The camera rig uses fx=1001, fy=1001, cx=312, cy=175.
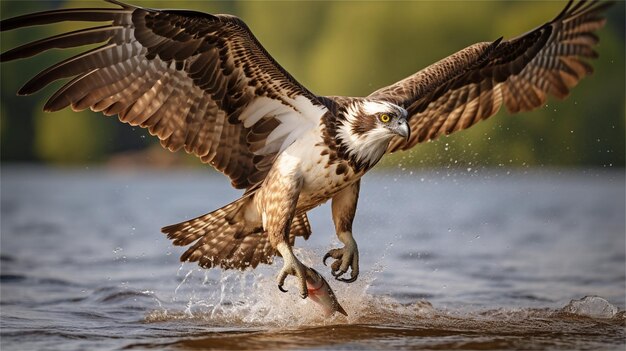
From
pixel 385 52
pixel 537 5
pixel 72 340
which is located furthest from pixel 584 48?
pixel 537 5

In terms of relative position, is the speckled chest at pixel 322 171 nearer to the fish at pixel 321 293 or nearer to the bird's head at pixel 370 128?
the bird's head at pixel 370 128

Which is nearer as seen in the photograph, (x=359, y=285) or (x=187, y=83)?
(x=187, y=83)

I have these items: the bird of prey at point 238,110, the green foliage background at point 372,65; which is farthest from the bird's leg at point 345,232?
the green foliage background at point 372,65

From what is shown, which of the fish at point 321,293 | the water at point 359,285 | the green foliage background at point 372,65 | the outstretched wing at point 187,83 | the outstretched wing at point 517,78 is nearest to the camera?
the outstretched wing at point 187,83

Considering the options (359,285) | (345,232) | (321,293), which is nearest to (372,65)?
(359,285)

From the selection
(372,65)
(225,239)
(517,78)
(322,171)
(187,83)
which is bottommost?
(225,239)

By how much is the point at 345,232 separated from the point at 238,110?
1375 millimetres

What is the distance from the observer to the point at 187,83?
25.2 feet

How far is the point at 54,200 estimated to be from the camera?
26.6 m

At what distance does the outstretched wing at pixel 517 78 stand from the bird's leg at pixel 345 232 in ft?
3.15

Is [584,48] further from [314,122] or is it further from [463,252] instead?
[463,252]

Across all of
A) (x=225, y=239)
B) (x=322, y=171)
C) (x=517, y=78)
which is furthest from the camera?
(x=517, y=78)

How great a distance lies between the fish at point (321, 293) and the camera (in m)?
7.77

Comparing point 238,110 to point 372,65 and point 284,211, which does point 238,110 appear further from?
point 372,65
